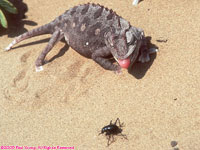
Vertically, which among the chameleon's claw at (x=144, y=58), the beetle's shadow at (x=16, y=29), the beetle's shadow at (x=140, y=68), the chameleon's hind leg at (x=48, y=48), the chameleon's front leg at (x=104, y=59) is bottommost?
the beetle's shadow at (x=16, y=29)

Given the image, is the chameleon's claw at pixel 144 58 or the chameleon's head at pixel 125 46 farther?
the chameleon's claw at pixel 144 58

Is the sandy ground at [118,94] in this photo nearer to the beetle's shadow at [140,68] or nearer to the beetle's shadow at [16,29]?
the beetle's shadow at [140,68]

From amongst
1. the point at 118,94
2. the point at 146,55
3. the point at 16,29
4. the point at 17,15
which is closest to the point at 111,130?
the point at 118,94

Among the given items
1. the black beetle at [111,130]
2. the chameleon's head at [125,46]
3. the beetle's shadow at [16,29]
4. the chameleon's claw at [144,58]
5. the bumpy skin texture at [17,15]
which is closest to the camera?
the black beetle at [111,130]

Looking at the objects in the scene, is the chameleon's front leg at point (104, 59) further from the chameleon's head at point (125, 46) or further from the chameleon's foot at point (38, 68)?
the chameleon's foot at point (38, 68)

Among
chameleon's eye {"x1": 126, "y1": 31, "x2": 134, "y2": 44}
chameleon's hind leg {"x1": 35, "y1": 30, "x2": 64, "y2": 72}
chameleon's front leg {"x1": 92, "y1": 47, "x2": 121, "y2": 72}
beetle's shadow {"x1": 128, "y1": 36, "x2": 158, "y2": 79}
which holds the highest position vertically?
chameleon's eye {"x1": 126, "y1": 31, "x2": 134, "y2": 44}

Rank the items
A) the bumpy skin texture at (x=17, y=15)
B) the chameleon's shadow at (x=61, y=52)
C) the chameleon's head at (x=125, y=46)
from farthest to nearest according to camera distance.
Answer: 1. the bumpy skin texture at (x=17, y=15)
2. the chameleon's shadow at (x=61, y=52)
3. the chameleon's head at (x=125, y=46)

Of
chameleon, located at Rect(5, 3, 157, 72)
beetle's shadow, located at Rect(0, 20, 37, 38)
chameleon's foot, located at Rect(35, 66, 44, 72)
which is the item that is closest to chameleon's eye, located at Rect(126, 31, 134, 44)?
chameleon, located at Rect(5, 3, 157, 72)

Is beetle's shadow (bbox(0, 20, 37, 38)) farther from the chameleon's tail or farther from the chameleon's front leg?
the chameleon's front leg

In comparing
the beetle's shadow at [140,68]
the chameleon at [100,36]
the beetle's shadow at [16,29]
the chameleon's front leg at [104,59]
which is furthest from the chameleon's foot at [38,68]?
the beetle's shadow at [140,68]

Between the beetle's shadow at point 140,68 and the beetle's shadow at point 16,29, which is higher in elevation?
the beetle's shadow at point 140,68
